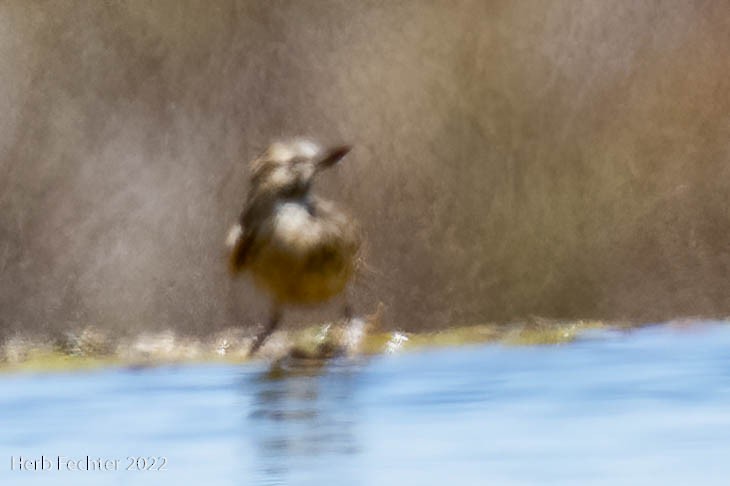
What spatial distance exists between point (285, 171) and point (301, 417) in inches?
40.6

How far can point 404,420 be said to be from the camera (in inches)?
81.7

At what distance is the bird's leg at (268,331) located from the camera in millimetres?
3102

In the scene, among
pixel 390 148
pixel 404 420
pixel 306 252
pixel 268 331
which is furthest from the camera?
pixel 390 148

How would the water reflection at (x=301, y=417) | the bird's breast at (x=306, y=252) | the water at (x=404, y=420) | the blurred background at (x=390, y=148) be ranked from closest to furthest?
the water at (x=404, y=420), the water reflection at (x=301, y=417), the bird's breast at (x=306, y=252), the blurred background at (x=390, y=148)

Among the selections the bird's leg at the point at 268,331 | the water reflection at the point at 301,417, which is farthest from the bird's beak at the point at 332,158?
the water reflection at the point at 301,417

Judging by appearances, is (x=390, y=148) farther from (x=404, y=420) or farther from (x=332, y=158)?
(x=404, y=420)

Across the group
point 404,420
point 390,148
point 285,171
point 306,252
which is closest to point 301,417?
point 404,420

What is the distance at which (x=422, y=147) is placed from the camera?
3.61 metres

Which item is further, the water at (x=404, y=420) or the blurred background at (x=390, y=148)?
the blurred background at (x=390, y=148)

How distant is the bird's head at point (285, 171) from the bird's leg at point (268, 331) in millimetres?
267

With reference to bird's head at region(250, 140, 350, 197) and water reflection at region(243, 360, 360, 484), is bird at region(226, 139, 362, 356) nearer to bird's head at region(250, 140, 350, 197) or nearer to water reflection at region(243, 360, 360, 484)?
bird's head at region(250, 140, 350, 197)

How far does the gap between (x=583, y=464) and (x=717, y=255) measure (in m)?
1.92

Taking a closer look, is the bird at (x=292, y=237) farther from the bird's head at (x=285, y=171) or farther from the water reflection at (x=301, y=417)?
the water reflection at (x=301, y=417)

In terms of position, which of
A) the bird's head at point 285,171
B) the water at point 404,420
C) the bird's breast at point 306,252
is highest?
the bird's head at point 285,171
